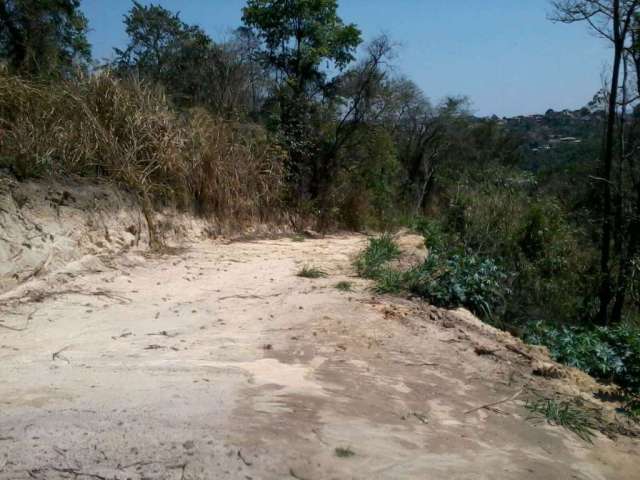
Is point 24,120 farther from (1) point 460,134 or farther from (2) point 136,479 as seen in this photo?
(1) point 460,134

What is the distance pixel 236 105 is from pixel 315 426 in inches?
432

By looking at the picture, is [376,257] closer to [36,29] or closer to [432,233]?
[432,233]

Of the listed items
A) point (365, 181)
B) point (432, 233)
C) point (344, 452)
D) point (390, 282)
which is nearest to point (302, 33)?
point (365, 181)

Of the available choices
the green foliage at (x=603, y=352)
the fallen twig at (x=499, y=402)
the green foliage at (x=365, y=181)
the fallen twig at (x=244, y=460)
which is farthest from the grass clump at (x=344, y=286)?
the green foliage at (x=365, y=181)

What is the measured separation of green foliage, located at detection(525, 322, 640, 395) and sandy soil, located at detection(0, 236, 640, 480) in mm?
1133

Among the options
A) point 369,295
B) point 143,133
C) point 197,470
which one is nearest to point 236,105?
point 143,133

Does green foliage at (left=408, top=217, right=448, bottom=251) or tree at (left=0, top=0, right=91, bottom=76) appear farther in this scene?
tree at (left=0, top=0, right=91, bottom=76)

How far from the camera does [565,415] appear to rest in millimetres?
3889

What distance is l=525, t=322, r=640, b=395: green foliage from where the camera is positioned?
5500mm

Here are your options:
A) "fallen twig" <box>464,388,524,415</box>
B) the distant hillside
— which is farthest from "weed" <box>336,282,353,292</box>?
the distant hillside

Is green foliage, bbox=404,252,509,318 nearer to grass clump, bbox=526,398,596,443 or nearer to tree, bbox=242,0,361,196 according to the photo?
grass clump, bbox=526,398,596,443

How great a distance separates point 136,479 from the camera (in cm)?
242

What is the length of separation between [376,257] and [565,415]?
4.08 meters

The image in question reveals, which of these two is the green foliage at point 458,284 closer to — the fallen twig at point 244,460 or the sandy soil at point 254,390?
the sandy soil at point 254,390
